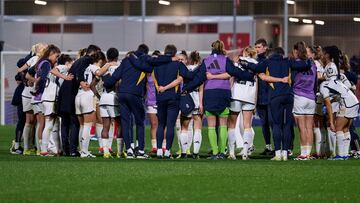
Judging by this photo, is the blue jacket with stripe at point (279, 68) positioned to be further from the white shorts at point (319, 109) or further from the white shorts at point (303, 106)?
the white shorts at point (319, 109)

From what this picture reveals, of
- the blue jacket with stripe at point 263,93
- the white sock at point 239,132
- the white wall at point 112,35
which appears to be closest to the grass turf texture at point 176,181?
the blue jacket with stripe at point 263,93

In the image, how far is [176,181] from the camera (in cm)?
1712

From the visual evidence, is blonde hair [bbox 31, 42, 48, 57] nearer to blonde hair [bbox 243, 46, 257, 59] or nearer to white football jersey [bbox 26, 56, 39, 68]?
white football jersey [bbox 26, 56, 39, 68]

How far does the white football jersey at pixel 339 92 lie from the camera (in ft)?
74.5

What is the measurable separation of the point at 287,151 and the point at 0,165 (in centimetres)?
534

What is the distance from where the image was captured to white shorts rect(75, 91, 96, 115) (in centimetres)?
2316

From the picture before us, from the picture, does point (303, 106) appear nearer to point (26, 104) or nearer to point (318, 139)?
point (318, 139)

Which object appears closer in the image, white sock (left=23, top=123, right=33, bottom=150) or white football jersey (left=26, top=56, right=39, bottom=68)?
white football jersey (left=26, top=56, right=39, bottom=68)

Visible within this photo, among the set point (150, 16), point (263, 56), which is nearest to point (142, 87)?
point (263, 56)

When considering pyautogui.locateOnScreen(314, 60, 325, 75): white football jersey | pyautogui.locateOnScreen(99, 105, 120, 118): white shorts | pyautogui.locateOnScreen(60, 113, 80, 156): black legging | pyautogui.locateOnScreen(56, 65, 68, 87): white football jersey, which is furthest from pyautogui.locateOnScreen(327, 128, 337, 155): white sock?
pyautogui.locateOnScreen(56, 65, 68, 87): white football jersey

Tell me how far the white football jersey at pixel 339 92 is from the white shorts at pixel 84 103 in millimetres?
4112

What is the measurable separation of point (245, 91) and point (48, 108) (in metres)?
3.64

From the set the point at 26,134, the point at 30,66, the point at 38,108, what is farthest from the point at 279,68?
the point at 26,134

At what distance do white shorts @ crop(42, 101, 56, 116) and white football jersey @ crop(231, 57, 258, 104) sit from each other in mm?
3332
